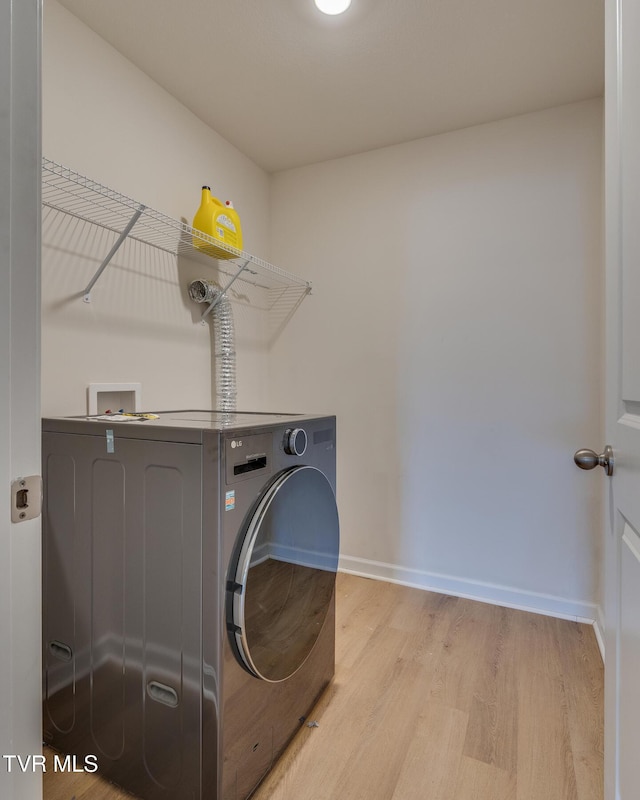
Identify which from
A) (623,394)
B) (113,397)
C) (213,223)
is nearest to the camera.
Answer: (623,394)

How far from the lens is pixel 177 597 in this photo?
3.43 ft

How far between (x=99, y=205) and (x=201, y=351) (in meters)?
0.78

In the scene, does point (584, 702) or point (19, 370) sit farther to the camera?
point (584, 702)

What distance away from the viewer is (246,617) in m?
1.04

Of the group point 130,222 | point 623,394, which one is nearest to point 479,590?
point 623,394

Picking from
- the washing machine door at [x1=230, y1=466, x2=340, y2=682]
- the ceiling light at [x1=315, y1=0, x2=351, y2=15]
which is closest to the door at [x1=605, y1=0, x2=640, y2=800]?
the washing machine door at [x1=230, y1=466, x2=340, y2=682]

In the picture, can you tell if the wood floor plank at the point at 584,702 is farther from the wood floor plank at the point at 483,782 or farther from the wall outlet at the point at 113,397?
the wall outlet at the point at 113,397

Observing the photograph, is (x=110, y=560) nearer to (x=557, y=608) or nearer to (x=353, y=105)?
(x=557, y=608)

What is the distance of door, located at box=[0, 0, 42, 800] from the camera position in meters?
0.57

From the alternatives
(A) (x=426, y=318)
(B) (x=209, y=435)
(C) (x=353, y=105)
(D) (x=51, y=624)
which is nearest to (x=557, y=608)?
(A) (x=426, y=318)

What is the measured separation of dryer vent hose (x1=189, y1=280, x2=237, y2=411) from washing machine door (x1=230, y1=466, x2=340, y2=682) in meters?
0.90

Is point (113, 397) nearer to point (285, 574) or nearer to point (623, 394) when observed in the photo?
point (285, 574)

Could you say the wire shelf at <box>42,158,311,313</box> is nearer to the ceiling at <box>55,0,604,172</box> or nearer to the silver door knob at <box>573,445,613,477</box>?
the ceiling at <box>55,0,604,172</box>

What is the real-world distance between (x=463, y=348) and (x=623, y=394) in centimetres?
142
